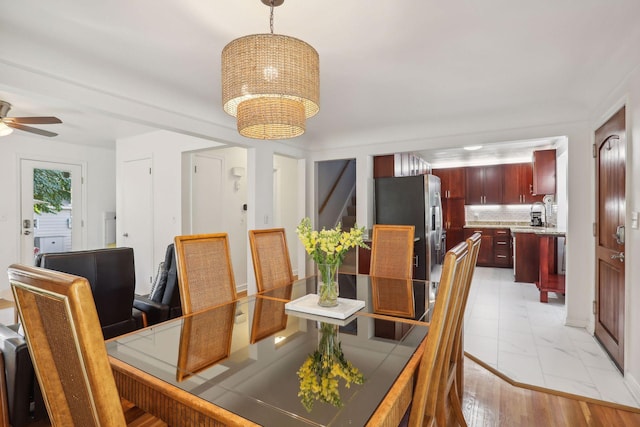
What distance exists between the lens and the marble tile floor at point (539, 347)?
232 cm

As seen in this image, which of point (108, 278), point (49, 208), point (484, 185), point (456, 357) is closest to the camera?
point (456, 357)

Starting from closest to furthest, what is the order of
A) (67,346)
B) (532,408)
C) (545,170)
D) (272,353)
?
(67,346)
(272,353)
(532,408)
(545,170)

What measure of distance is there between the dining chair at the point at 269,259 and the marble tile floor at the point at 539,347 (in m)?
1.82

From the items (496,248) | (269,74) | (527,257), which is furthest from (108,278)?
(496,248)

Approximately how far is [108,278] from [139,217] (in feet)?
10.4

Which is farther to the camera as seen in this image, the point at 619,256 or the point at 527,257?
the point at 527,257

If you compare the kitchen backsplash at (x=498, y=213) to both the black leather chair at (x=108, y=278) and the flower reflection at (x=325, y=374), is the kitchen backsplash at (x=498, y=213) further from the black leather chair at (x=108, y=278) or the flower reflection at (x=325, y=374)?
the flower reflection at (x=325, y=374)

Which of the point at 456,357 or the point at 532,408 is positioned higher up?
the point at 456,357

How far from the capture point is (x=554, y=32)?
2.00 meters

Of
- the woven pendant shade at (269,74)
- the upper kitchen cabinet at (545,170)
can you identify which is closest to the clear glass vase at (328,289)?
the woven pendant shade at (269,74)

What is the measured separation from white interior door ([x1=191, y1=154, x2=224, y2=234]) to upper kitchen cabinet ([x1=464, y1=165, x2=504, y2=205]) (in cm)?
530

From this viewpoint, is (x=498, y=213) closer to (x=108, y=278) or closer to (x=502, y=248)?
(x=502, y=248)

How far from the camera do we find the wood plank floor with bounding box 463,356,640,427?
1.90m

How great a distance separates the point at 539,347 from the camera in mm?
2936
